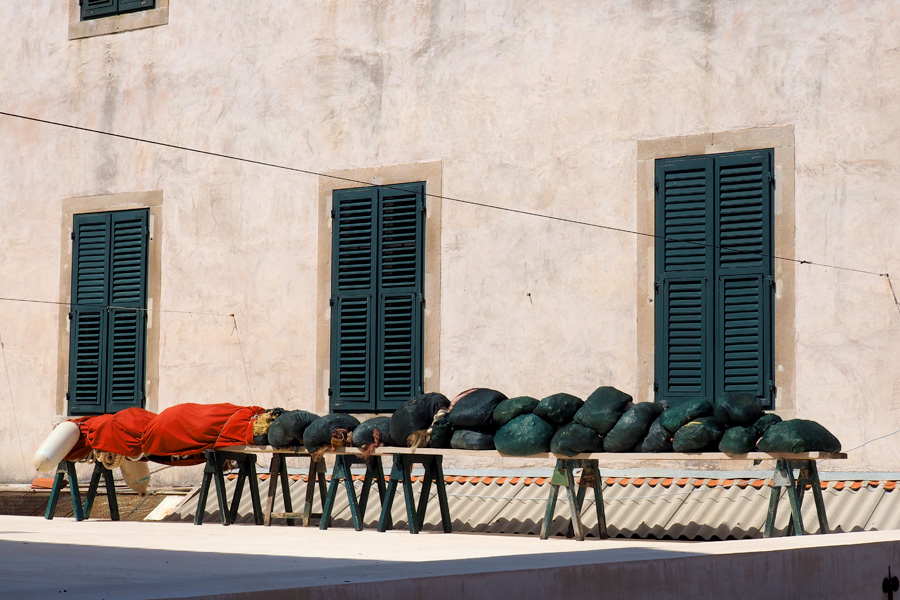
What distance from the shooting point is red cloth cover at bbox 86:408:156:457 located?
35.8 feet

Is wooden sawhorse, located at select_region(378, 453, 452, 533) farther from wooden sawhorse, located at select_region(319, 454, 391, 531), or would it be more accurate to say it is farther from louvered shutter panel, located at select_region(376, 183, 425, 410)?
louvered shutter panel, located at select_region(376, 183, 425, 410)

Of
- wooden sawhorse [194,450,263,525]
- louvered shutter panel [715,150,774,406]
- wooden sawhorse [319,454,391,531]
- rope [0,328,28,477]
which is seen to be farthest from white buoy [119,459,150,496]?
louvered shutter panel [715,150,774,406]

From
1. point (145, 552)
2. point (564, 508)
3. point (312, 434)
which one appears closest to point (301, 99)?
point (312, 434)

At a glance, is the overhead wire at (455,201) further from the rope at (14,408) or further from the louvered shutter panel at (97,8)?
the louvered shutter panel at (97,8)

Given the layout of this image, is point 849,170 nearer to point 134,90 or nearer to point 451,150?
point 451,150

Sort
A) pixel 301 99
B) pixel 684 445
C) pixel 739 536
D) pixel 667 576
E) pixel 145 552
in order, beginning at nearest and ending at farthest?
pixel 667 576 < pixel 145 552 < pixel 684 445 < pixel 739 536 < pixel 301 99

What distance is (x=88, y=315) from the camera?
1318cm

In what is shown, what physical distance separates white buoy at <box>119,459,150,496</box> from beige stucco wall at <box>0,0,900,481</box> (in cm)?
114

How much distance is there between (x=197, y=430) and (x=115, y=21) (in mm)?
4969

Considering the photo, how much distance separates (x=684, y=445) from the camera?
29.1ft

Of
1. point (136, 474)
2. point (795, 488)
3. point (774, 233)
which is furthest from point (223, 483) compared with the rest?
point (774, 233)

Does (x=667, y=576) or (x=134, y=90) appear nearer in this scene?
(x=667, y=576)

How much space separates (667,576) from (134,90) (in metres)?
9.09

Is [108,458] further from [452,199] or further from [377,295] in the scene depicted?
[452,199]
